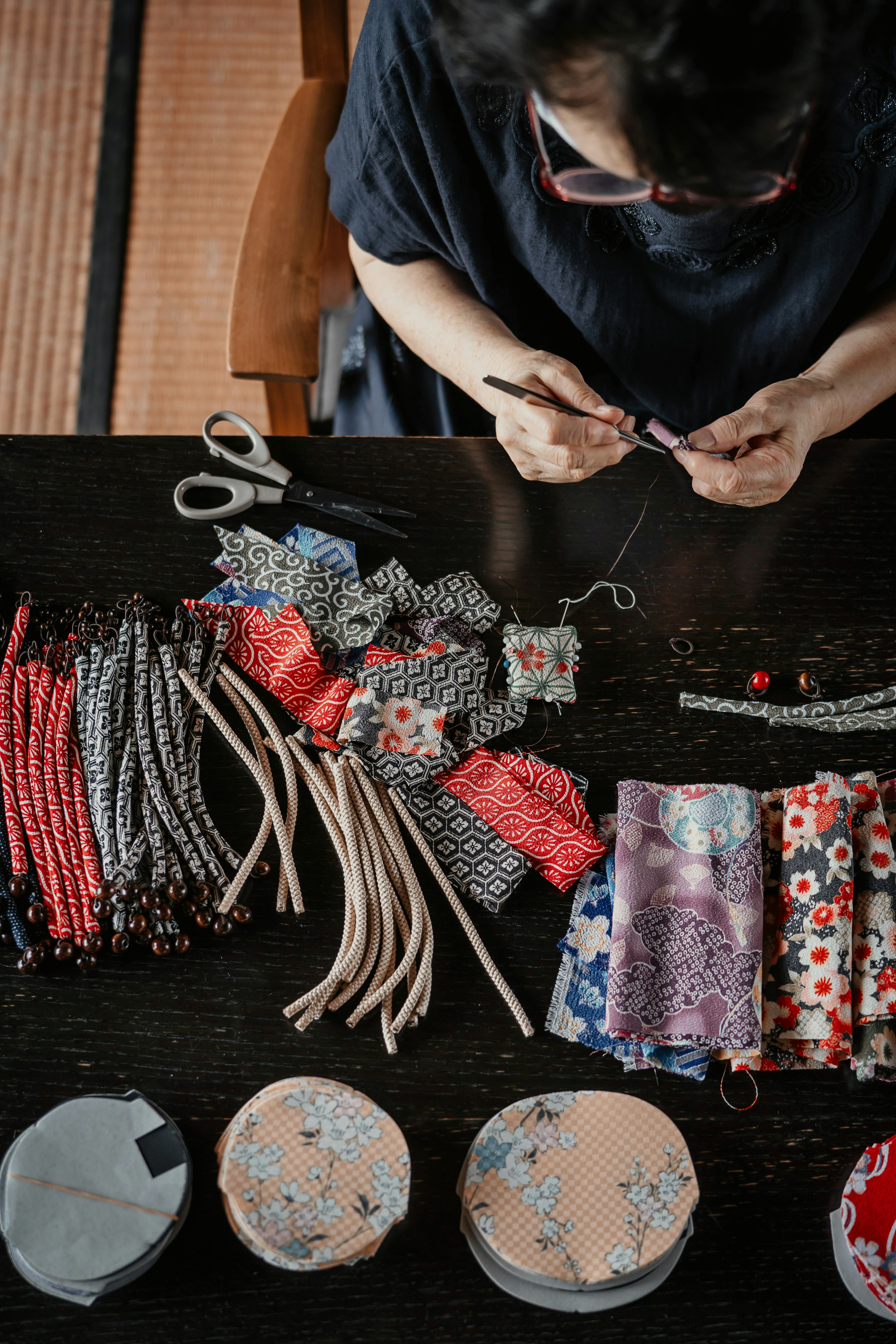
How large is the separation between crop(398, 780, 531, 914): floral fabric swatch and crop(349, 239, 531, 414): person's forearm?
0.46 m

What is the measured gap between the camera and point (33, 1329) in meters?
0.66

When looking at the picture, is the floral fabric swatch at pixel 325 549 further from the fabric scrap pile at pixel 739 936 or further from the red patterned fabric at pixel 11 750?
the fabric scrap pile at pixel 739 936

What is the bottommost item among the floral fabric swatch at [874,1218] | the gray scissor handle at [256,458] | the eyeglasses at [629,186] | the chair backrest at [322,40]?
the floral fabric swatch at [874,1218]

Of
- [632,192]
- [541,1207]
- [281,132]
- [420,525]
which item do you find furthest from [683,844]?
[281,132]

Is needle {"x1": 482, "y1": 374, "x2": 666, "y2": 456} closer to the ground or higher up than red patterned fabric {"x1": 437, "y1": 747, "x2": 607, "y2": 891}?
higher up

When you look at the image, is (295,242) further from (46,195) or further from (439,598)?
(46,195)

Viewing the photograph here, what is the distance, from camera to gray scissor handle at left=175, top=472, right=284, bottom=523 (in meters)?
0.97

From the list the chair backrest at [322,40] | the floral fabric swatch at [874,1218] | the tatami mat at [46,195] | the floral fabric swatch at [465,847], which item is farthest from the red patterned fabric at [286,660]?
the tatami mat at [46,195]

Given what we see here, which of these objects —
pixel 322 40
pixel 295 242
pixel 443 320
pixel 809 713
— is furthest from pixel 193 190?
pixel 809 713

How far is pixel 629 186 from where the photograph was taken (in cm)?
82

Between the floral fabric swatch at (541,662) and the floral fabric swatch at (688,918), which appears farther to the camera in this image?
the floral fabric swatch at (541,662)

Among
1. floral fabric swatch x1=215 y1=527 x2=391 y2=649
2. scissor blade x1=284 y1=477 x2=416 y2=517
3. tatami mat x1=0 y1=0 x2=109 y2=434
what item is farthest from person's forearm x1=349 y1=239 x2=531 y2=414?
tatami mat x1=0 y1=0 x2=109 y2=434

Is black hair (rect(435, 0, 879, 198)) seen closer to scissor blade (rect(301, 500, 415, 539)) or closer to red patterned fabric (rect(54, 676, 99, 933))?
scissor blade (rect(301, 500, 415, 539))

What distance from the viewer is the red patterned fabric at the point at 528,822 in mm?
826
